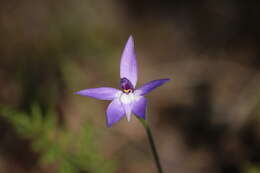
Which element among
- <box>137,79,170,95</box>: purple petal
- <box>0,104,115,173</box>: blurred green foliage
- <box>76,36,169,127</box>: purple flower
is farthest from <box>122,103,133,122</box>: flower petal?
<box>0,104,115,173</box>: blurred green foliage

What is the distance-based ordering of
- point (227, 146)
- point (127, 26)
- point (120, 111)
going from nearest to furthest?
point (120, 111) → point (227, 146) → point (127, 26)

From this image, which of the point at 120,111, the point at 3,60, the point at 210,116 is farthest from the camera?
the point at 3,60

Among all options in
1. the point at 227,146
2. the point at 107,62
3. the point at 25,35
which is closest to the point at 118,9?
the point at 107,62

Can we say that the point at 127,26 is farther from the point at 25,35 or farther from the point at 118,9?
the point at 25,35

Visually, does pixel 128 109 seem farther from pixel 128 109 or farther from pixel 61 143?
pixel 61 143

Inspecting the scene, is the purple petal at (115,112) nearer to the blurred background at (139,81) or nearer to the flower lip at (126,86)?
the flower lip at (126,86)
